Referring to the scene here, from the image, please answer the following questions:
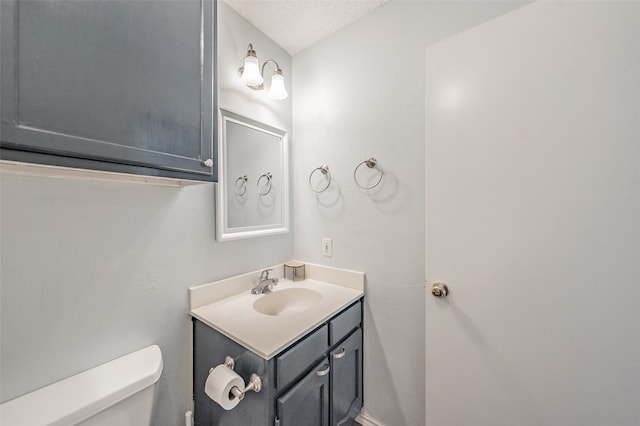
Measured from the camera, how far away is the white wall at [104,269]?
72cm

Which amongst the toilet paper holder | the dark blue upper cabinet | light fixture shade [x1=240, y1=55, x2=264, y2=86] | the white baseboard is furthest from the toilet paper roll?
light fixture shade [x1=240, y1=55, x2=264, y2=86]

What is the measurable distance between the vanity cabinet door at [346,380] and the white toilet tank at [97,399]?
0.77 metres

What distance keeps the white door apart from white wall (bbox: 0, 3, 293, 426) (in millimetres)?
1139

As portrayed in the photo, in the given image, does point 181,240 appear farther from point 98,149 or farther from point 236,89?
point 236,89

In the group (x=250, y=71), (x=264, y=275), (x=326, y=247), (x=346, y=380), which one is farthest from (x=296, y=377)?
(x=250, y=71)

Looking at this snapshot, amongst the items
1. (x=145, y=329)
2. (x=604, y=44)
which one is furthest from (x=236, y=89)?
(x=604, y=44)

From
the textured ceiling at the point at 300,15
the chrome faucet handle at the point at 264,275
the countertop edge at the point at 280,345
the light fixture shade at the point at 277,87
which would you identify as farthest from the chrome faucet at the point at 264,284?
the textured ceiling at the point at 300,15

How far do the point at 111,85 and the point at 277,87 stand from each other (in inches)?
37.1

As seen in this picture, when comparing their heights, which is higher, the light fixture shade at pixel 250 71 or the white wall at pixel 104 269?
the light fixture shade at pixel 250 71

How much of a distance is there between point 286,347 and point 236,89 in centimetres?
137

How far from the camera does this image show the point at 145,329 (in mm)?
990

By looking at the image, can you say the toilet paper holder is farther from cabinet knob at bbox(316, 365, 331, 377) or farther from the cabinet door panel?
cabinet knob at bbox(316, 365, 331, 377)

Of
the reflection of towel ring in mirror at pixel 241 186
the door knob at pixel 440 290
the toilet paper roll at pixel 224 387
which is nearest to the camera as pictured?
the toilet paper roll at pixel 224 387

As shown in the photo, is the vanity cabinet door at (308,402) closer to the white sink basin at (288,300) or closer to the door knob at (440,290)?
the white sink basin at (288,300)
